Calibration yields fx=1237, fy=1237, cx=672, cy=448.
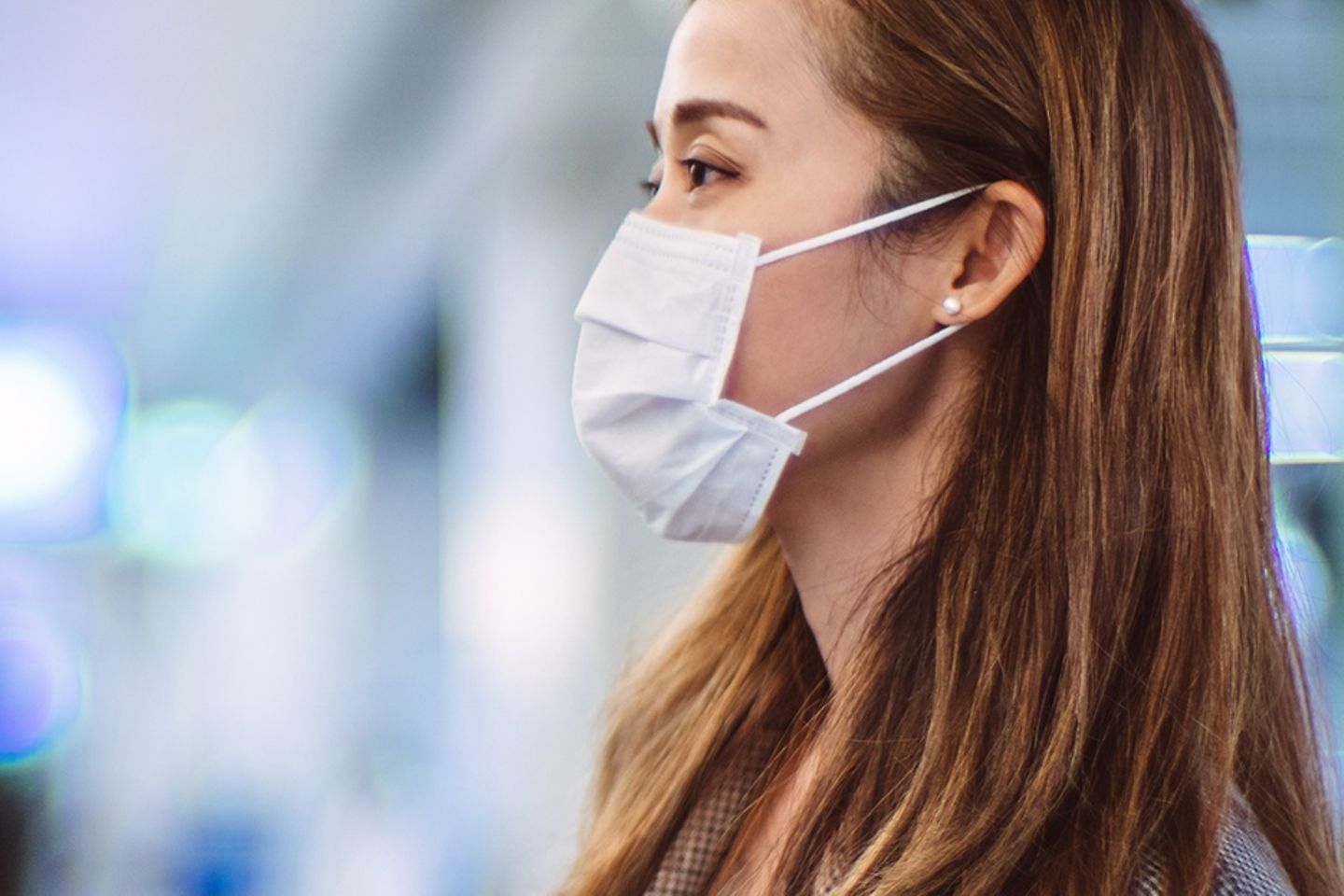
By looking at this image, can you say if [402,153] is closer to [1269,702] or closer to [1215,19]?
[1215,19]

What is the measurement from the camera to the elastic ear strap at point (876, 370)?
107 centimetres

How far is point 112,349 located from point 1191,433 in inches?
218

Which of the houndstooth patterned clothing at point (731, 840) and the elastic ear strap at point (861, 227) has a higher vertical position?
the elastic ear strap at point (861, 227)

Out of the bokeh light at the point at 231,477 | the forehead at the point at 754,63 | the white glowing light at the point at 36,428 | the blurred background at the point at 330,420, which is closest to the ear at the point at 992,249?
the forehead at the point at 754,63

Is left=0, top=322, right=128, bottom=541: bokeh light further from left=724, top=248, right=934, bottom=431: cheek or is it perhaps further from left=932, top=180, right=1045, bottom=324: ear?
left=932, top=180, right=1045, bottom=324: ear

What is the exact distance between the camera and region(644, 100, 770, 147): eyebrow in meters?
1.09

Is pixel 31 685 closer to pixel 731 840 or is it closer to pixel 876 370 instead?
pixel 731 840

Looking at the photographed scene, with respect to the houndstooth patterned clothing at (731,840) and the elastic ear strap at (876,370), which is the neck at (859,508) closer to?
the elastic ear strap at (876,370)

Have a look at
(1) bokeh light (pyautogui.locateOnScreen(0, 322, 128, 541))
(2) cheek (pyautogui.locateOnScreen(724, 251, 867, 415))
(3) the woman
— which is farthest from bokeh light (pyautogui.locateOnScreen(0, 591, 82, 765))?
(2) cheek (pyautogui.locateOnScreen(724, 251, 867, 415))

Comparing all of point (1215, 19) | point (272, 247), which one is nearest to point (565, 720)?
point (272, 247)

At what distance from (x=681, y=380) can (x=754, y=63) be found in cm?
29

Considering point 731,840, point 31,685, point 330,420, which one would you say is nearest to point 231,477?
point 330,420

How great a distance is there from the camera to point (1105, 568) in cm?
94

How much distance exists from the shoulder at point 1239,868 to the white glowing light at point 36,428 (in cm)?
528
